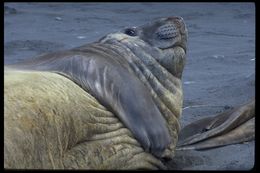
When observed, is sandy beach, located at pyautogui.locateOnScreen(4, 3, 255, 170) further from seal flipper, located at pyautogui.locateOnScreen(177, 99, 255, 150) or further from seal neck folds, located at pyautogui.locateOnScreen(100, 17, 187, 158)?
seal neck folds, located at pyautogui.locateOnScreen(100, 17, 187, 158)

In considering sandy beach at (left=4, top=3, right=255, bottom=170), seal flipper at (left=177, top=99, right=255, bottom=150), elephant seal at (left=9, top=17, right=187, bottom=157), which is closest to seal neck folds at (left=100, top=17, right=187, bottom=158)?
elephant seal at (left=9, top=17, right=187, bottom=157)

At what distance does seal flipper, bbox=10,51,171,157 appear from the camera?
401 centimetres

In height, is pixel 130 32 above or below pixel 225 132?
above

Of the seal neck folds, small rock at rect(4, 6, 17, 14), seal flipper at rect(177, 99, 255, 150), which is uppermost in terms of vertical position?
the seal neck folds

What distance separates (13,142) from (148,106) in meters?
1.13

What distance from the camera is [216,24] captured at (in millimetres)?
11180

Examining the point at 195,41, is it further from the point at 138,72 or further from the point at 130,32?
the point at 138,72

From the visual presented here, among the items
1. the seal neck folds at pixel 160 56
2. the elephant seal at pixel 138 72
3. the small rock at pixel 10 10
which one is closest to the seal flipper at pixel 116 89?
the elephant seal at pixel 138 72

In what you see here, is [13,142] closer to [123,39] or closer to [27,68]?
[27,68]

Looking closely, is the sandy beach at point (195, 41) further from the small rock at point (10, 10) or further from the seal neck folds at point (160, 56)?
the seal neck folds at point (160, 56)

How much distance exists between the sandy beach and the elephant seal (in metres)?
0.30

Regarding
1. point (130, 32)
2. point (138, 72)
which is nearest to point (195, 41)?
point (130, 32)

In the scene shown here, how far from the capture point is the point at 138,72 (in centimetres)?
442

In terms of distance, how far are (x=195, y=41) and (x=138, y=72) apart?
5097 mm
